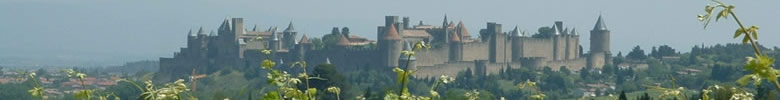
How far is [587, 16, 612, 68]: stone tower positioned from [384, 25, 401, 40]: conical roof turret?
15.5 metres

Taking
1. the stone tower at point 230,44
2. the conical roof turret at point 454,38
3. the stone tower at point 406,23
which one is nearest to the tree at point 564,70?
the conical roof turret at point 454,38

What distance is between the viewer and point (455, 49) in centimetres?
9162

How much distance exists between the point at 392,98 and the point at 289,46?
89.8m

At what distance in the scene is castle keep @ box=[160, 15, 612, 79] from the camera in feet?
296

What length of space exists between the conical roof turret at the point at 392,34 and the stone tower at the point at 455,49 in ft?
9.88

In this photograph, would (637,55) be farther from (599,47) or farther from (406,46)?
(406,46)

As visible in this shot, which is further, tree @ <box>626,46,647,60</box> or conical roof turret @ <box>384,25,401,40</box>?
tree @ <box>626,46,647,60</box>

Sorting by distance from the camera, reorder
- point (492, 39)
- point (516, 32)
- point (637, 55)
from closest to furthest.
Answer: point (492, 39) → point (516, 32) → point (637, 55)

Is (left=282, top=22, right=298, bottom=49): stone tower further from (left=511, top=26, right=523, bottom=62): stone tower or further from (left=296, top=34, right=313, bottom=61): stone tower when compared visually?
(left=511, top=26, right=523, bottom=62): stone tower

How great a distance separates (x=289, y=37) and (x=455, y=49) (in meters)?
9.92

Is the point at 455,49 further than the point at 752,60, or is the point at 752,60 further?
the point at 455,49

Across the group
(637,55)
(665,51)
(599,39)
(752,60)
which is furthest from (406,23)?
(752,60)

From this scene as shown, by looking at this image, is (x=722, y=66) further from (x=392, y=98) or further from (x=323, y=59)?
(x=392, y=98)

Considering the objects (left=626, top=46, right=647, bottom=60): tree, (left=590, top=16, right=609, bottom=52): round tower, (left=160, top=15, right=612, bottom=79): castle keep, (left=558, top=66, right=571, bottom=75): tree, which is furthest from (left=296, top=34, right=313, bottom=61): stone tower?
(left=626, top=46, right=647, bottom=60): tree
